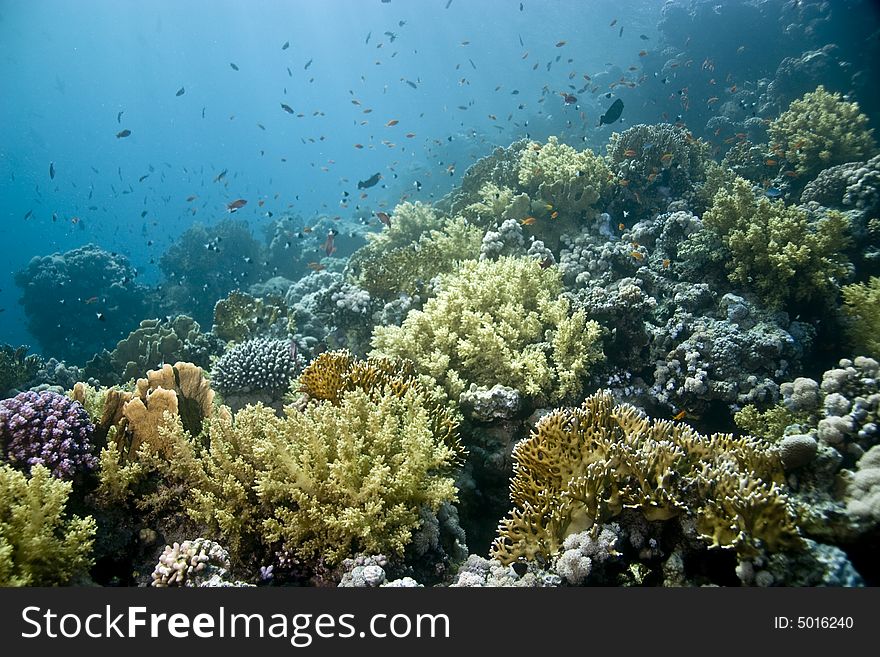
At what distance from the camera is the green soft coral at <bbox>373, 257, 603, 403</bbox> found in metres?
5.37

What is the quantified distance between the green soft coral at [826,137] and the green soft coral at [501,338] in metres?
8.01

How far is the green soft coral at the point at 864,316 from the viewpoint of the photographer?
19.3ft

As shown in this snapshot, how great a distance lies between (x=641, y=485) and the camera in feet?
10.4

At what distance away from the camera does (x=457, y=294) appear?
611 cm

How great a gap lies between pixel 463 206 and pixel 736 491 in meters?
11.3

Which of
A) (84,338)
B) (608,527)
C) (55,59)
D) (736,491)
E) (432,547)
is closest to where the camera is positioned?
(736,491)

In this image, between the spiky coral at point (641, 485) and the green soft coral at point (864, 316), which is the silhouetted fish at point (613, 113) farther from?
the spiky coral at point (641, 485)

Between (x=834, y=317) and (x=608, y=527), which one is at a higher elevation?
(x=834, y=317)

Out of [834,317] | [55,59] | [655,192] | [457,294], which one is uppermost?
[55,59]

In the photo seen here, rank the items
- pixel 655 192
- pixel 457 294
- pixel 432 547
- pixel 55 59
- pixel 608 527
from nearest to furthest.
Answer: pixel 608 527, pixel 432 547, pixel 457 294, pixel 655 192, pixel 55 59

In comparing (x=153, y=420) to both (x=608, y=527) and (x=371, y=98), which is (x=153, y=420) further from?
(x=371, y=98)

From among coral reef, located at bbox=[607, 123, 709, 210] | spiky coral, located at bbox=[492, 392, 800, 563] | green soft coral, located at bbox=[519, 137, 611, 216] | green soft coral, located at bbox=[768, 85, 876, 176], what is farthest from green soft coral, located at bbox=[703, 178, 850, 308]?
spiky coral, located at bbox=[492, 392, 800, 563]

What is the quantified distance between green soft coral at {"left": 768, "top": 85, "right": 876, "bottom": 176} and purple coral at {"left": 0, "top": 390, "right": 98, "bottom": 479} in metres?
13.6

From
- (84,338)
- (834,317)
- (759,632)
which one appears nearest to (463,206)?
(834,317)
